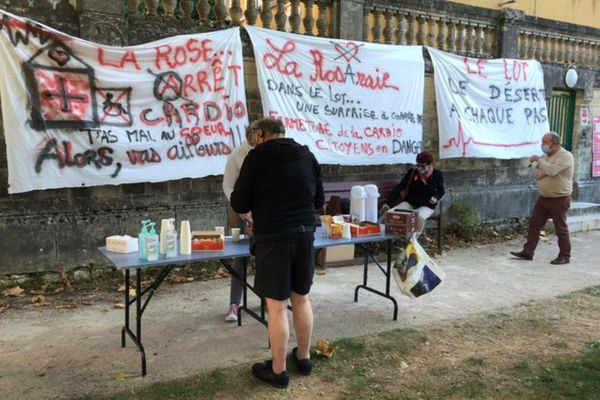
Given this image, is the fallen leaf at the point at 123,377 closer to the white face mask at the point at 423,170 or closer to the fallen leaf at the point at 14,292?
the fallen leaf at the point at 14,292

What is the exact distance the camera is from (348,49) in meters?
7.41

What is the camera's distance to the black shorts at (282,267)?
3.62 m

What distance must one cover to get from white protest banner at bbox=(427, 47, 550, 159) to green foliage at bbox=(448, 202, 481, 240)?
2.92ft

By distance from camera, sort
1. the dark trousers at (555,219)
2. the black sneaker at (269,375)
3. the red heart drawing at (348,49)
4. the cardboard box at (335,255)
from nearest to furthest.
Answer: the black sneaker at (269,375) < the cardboard box at (335,255) < the red heart drawing at (348,49) < the dark trousers at (555,219)

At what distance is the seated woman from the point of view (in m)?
6.96

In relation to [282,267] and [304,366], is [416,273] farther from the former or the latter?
[282,267]

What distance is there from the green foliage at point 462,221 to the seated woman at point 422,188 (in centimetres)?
185

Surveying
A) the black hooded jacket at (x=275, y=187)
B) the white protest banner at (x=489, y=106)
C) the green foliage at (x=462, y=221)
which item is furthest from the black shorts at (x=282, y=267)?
the green foliage at (x=462, y=221)

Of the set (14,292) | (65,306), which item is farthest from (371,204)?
(14,292)

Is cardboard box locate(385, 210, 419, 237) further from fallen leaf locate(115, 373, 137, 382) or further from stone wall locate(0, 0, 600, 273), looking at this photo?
fallen leaf locate(115, 373, 137, 382)

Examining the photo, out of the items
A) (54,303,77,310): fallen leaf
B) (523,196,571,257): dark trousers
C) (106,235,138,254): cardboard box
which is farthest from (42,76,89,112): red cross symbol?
(523,196,571,257): dark trousers

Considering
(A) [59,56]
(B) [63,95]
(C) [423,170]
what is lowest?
(C) [423,170]

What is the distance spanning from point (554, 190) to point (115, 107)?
19.5 ft

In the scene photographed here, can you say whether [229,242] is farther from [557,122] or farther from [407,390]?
[557,122]
